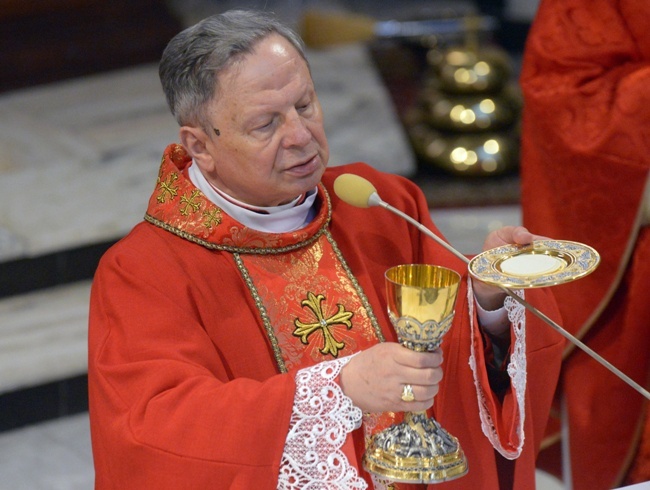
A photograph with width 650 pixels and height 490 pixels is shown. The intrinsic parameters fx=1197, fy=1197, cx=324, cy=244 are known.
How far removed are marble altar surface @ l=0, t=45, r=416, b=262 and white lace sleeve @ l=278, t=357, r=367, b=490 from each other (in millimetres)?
2619

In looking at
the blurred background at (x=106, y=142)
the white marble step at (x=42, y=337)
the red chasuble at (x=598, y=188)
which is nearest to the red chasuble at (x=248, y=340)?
the red chasuble at (x=598, y=188)

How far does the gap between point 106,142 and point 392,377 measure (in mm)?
3707

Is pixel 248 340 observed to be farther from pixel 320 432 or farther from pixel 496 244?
pixel 496 244

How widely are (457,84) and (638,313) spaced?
112 inches

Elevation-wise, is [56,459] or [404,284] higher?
[404,284]

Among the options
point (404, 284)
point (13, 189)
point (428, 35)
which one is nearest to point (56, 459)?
point (13, 189)

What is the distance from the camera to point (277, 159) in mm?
2209

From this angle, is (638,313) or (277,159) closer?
(277,159)

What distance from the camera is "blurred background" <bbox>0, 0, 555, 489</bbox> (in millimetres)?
4156

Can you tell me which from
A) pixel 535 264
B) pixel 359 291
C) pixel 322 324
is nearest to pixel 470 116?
pixel 359 291

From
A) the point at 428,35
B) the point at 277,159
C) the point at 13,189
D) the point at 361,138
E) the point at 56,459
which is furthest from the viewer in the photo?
the point at 428,35

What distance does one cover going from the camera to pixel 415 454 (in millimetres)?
1928

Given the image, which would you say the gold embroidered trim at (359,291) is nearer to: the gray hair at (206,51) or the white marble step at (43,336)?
the gray hair at (206,51)

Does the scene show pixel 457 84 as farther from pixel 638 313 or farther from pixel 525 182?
pixel 638 313
